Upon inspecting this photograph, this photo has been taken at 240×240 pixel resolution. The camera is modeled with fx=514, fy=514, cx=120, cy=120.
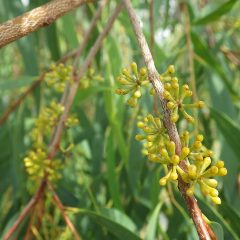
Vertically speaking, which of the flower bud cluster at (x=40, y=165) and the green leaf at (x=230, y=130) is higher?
the flower bud cluster at (x=40, y=165)

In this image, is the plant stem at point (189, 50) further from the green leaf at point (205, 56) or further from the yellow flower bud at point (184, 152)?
the yellow flower bud at point (184, 152)

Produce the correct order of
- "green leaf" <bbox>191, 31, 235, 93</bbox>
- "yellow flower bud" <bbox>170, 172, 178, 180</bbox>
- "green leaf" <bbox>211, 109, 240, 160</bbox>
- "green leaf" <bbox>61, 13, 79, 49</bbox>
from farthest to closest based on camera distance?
"green leaf" <bbox>61, 13, 79, 49</bbox>
"green leaf" <bbox>191, 31, 235, 93</bbox>
"green leaf" <bbox>211, 109, 240, 160</bbox>
"yellow flower bud" <bbox>170, 172, 178, 180</bbox>

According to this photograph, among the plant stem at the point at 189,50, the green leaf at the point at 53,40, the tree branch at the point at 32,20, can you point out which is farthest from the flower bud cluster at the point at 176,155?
the green leaf at the point at 53,40

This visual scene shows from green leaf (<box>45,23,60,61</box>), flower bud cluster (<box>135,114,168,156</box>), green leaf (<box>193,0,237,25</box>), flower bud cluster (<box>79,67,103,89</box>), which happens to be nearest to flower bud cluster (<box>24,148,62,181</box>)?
flower bud cluster (<box>79,67,103,89</box>)

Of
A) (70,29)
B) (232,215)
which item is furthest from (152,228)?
(70,29)

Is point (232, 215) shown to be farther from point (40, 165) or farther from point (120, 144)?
point (40, 165)

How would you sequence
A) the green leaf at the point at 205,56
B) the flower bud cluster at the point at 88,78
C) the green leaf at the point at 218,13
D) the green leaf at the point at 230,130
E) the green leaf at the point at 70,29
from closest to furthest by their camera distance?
the flower bud cluster at the point at 88,78, the green leaf at the point at 230,130, the green leaf at the point at 218,13, the green leaf at the point at 205,56, the green leaf at the point at 70,29

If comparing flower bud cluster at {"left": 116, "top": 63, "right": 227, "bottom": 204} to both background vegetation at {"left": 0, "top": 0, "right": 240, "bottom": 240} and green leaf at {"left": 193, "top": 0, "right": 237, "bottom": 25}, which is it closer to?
background vegetation at {"left": 0, "top": 0, "right": 240, "bottom": 240}
